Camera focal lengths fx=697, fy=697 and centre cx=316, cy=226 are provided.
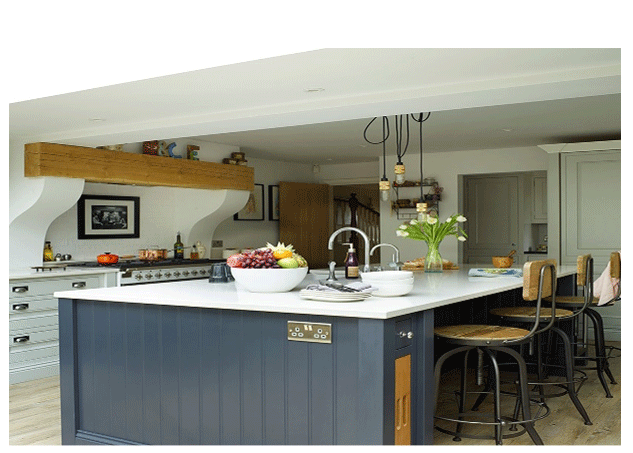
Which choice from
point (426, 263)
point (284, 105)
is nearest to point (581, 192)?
point (426, 263)

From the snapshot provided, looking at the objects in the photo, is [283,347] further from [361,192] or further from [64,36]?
[361,192]

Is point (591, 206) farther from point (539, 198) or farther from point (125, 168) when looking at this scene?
point (125, 168)

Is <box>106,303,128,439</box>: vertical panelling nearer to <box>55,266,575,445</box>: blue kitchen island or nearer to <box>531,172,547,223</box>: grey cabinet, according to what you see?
<box>55,266,575,445</box>: blue kitchen island

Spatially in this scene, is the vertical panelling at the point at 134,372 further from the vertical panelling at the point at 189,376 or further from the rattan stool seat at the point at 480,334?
the rattan stool seat at the point at 480,334

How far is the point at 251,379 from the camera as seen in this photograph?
3.26m

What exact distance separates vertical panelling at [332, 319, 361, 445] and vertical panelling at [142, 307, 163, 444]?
1059 millimetres

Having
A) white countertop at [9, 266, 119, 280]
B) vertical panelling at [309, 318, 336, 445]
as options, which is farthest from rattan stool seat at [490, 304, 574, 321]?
white countertop at [9, 266, 119, 280]

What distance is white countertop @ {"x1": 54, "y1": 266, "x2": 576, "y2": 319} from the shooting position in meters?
2.98

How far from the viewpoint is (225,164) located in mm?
8023

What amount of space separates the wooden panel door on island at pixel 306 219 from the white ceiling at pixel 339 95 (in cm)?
305

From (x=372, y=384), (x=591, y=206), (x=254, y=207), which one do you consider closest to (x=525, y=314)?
(x=372, y=384)

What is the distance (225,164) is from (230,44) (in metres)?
4.54

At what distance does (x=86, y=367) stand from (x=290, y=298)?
133 centimetres

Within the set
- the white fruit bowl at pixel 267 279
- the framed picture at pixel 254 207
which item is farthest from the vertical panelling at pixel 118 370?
the framed picture at pixel 254 207
